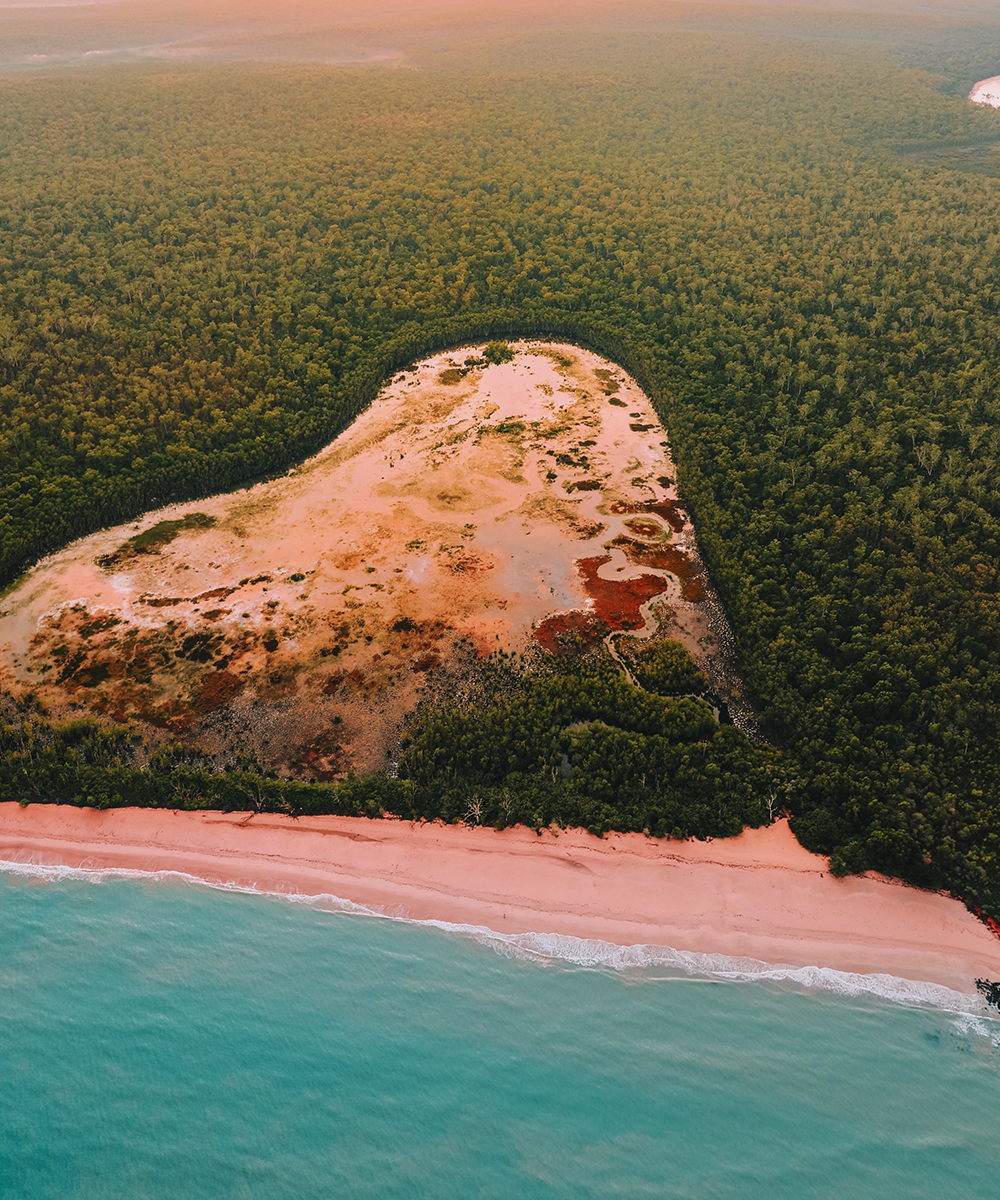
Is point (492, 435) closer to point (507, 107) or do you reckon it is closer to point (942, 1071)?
point (942, 1071)

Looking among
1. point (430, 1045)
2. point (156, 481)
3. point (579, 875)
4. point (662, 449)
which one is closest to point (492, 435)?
point (662, 449)

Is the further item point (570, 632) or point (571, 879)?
point (570, 632)

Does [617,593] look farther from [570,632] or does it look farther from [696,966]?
[696,966]

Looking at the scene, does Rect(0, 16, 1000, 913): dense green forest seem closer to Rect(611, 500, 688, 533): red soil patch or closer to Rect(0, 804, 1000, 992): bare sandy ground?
Rect(611, 500, 688, 533): red soil patch

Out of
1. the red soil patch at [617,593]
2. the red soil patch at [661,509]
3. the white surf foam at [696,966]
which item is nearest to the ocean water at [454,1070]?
the white surf foam at [696,966]

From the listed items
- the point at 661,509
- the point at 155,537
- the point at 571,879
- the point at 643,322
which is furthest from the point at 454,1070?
the point at 643,322

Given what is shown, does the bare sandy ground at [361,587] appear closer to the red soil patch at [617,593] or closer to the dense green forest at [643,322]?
the red soil patch at [617,593]
